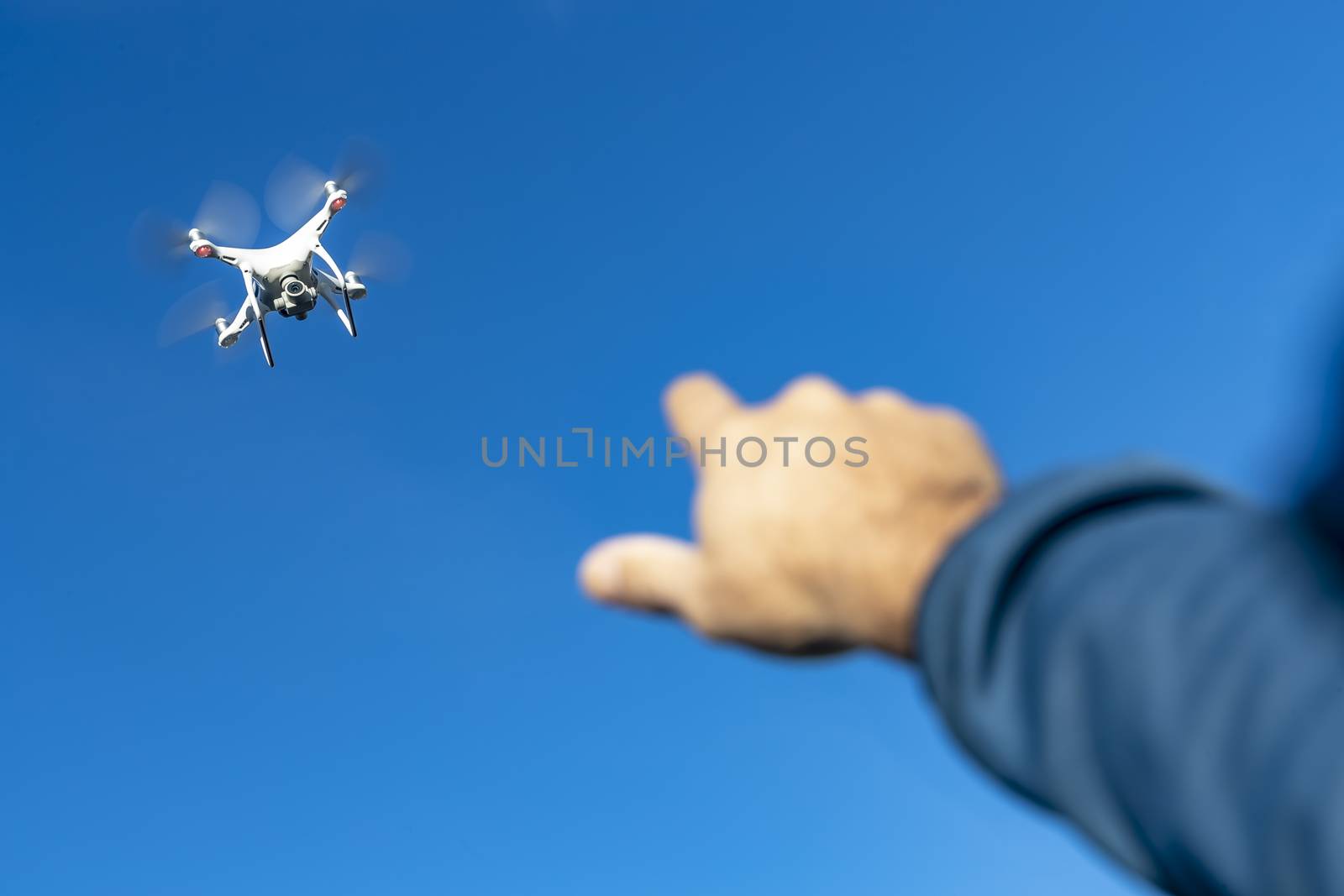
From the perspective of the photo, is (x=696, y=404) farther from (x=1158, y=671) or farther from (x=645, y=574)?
(x=1158, y=671)

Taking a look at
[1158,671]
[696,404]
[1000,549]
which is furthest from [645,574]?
[1158,671]

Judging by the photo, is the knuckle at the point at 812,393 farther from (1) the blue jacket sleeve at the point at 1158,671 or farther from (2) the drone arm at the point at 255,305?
(2) the drone arm at the point at 255,305

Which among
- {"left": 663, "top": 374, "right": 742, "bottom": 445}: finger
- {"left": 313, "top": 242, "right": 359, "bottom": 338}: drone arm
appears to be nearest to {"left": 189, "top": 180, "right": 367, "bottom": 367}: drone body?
{"left": 313, "top": 242, "right": 359, "bottom": 338}: drone arm

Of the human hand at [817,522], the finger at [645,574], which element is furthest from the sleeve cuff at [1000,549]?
the finger at [645,574]

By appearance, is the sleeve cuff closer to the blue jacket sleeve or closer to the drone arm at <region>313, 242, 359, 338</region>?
the blue jacket sleeve

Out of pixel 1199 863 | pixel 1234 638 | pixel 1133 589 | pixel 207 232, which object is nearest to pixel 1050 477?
pixel 1133 589
